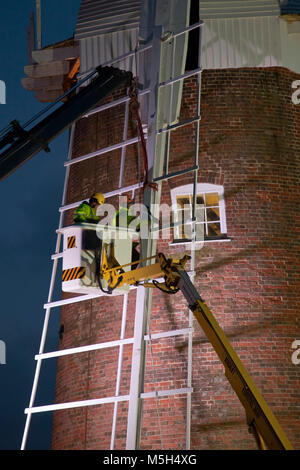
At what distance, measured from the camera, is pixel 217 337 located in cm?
762

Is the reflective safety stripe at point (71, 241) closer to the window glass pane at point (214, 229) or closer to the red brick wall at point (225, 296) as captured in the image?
→ the red brick wall at point (225, 296)

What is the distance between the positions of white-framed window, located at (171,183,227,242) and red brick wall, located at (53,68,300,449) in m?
0.11

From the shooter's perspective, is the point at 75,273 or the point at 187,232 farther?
the point at 187,232

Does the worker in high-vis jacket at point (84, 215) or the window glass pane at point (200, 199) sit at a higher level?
the window glass pane at point (200, 199)

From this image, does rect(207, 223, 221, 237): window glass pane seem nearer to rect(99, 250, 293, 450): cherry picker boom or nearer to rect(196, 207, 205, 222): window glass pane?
rect(196, 207, 205, 222): window glass pane

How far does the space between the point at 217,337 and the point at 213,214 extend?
4.10 meters

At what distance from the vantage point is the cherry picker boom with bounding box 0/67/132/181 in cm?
1057

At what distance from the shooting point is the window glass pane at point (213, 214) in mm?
11469

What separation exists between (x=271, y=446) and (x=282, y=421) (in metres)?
3.68

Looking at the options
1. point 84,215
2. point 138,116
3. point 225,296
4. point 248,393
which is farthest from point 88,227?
point 248,393

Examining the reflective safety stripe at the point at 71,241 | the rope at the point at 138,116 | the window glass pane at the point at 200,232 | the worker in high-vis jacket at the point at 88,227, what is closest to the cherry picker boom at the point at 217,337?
the worker in high-vis jacket at the point at 88,227

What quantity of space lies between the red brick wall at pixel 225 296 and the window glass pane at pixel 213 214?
9.6 inches

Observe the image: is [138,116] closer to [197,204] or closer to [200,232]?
[197,204]

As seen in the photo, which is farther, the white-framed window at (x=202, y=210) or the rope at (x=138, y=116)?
the white-framed window at (x=202, y=210)
